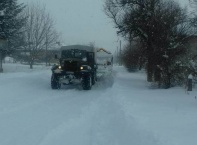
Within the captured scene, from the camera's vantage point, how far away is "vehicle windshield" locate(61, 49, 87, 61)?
2277cm

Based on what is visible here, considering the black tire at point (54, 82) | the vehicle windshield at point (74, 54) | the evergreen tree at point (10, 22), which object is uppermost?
the evergreen tree at point (10, 22)

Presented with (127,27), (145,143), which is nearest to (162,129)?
(145,143)

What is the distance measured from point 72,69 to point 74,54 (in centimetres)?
133

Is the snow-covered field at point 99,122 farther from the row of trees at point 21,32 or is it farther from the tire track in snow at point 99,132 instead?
the row of trees at point 21,32

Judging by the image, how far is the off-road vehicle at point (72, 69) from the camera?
70.7 feet

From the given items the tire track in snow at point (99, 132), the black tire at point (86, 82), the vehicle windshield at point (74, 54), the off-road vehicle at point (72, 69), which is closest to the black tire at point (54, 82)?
the off-road vehicle at point (72, 69)

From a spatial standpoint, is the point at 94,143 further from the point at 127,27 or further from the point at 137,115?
the point at 127,27

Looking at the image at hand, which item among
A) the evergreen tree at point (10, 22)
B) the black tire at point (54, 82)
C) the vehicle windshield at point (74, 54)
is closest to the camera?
the black tire at point (54, 82)

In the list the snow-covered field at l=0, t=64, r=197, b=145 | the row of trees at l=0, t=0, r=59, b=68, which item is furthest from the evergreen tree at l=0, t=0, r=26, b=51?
the snow-covered field at l=0, t=64, r=197, b=145

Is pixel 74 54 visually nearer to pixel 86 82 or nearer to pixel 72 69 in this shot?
pixel 72 69

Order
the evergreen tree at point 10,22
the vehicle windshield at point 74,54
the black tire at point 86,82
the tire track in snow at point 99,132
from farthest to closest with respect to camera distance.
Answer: the evergreen tree at point 10,22, the vehicle windshield at point 74,54, the black tire at point 86,82, the tire track in snow at point 99,132

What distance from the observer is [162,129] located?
7973 mm

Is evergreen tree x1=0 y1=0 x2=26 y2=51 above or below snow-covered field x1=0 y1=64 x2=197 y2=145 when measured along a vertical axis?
above

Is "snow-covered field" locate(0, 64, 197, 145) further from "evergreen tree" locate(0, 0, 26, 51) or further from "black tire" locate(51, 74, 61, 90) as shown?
"evergreen tree" locate(0, 0, 26, 51)
